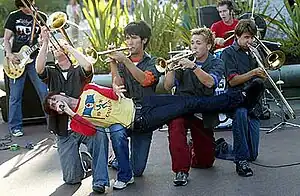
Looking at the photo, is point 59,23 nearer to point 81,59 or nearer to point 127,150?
point 81,59

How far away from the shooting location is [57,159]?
6.00 metres

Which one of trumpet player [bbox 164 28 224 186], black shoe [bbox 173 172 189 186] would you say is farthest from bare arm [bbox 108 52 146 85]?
black shoe [bbox 173 172 189 186]

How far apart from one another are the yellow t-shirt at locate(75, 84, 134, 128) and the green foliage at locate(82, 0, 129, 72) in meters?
3.65

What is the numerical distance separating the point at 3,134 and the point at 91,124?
109 inches

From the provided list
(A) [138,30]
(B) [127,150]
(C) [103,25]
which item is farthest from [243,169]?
(C) [103,25]

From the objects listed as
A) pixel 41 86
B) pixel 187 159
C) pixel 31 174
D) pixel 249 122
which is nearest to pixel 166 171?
pixel 187 159

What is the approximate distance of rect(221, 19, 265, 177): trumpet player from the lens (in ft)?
16.7

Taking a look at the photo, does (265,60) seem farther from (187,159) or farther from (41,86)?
(41,86)

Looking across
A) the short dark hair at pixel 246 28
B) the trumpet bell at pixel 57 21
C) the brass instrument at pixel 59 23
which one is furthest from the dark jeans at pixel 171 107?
the trumpet bell at pixel 57 21

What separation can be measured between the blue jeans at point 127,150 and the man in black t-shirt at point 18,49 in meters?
2.30

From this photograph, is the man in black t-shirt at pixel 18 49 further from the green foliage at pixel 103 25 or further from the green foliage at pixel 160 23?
the green foliage at pixel 160 23

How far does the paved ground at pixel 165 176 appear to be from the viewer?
4.82 m

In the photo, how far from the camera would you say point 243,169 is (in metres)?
5.09

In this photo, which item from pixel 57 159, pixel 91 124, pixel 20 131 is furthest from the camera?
pixel 20 131
